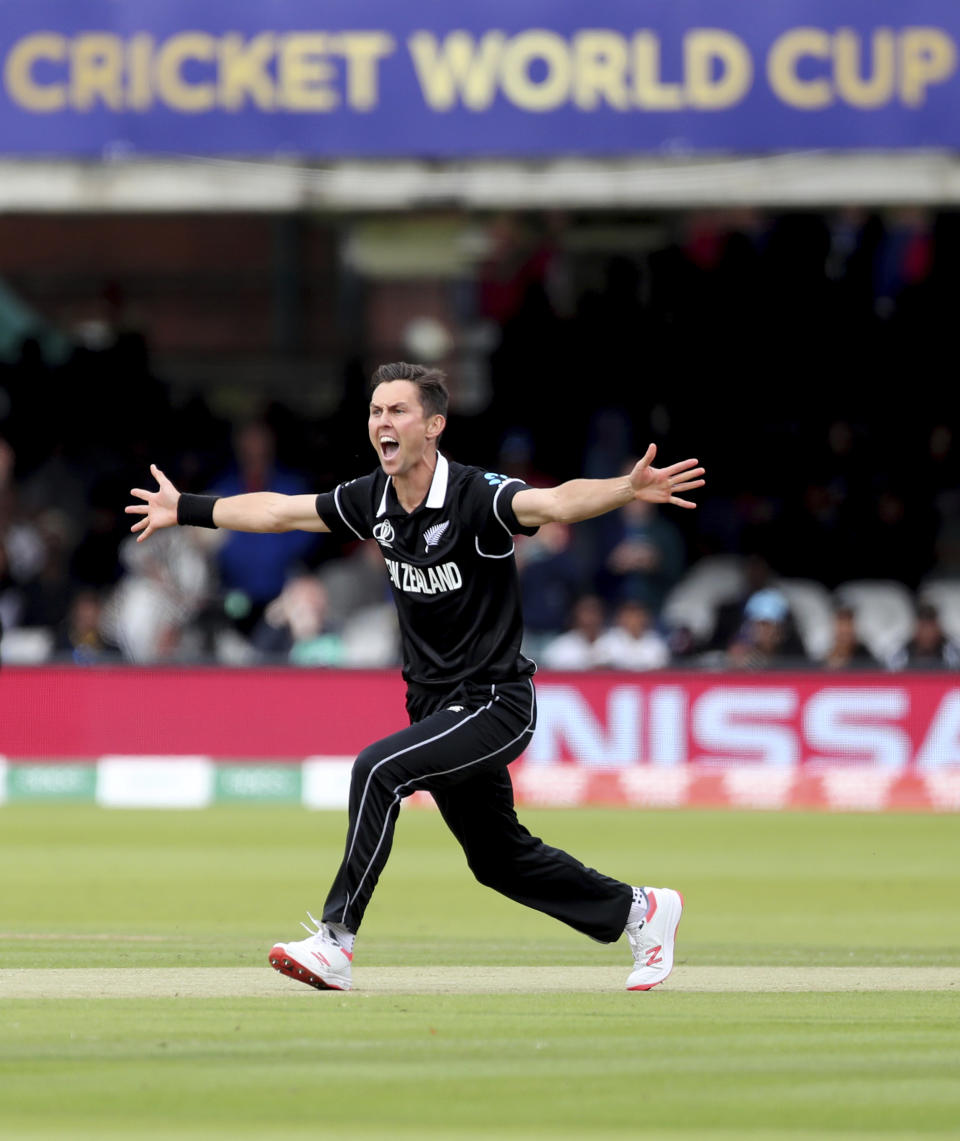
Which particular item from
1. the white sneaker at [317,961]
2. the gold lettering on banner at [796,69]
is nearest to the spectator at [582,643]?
the gold lettering on banner at [796,69]

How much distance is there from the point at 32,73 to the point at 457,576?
1410cm

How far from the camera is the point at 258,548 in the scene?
2070 cm

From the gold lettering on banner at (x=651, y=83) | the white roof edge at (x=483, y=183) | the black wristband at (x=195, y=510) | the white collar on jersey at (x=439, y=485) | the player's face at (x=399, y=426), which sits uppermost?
the gold lettering on banner at (x=651, y=83)

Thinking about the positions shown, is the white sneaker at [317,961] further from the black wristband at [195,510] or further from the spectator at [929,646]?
the spectator at [929,646]

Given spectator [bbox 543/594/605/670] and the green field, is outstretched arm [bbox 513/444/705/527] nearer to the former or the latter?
the green field

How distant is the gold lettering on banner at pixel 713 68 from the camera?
19.8 meters

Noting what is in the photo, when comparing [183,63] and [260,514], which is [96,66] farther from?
[260,514]

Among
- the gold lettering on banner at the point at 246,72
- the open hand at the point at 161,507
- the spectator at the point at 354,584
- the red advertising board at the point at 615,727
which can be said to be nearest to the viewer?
the open hand at the point at 161,507

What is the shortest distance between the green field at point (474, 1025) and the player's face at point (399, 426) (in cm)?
177

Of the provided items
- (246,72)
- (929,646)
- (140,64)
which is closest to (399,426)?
(929,646)

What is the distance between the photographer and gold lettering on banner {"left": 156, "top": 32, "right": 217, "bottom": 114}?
65.6 ft

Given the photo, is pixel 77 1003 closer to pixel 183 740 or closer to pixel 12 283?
pixel 183 740

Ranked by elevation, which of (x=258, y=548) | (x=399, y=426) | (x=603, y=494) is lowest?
(x=258, y=548)

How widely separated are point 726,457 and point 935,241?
9.91ft
